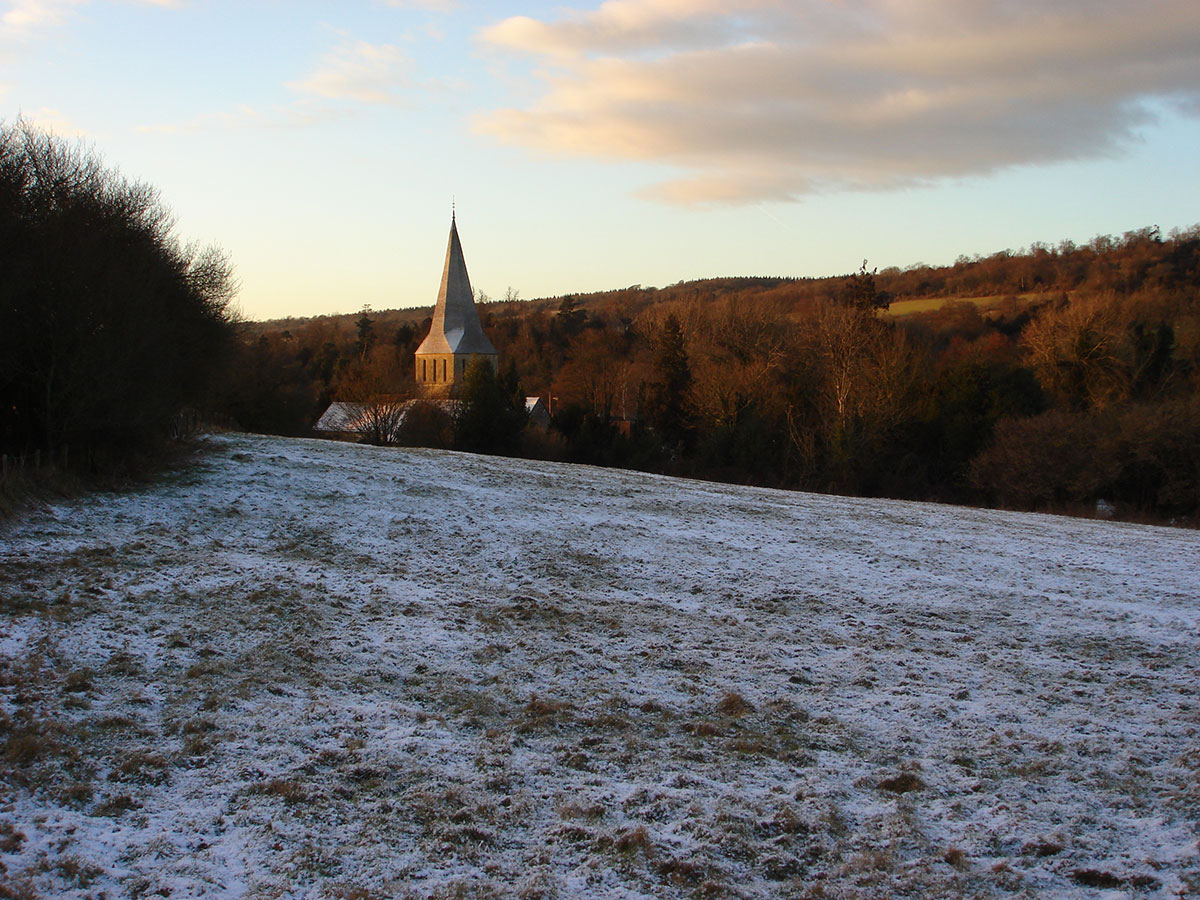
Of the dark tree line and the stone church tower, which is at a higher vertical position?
the stone church tower

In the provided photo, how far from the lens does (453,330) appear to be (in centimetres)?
7906

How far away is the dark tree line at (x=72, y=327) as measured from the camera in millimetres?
13609

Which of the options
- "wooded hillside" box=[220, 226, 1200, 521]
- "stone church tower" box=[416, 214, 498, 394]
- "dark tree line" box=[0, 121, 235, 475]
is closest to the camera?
"dark tree line" box=[0, 121, 235, 475]

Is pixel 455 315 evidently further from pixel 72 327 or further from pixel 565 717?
pixel 565 717

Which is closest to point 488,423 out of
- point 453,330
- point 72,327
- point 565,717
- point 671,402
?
point 671,402

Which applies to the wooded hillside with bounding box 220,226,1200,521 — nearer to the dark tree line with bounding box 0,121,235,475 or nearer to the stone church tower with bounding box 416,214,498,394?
the dark tree line with bounding box 0,121,235,475

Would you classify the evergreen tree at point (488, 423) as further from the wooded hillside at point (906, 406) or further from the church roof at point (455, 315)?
the church roof at point (455, 315)

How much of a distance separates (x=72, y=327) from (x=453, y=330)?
66.1m

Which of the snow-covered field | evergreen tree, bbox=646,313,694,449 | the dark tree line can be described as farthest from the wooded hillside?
the snow-covered field

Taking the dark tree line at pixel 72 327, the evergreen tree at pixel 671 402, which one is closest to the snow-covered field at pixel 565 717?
the dark tree line at pixel 72 327

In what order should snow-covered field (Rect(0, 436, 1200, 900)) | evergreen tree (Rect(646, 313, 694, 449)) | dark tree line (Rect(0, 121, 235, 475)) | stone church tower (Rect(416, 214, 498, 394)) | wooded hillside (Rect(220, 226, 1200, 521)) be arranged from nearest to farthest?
snow-covered field (Rect(0, 436, 1200, 900)) → dark tree line (Rect(0, 121, 235, 475)) → wooded hillside (Rect(220, 226, 1200, 521)) → evergreen tree (Rect(646, 313, 694, 449)) → stone church tower (Rect(416, 214, 498, 394))

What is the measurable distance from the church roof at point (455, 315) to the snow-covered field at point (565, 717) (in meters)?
66.3

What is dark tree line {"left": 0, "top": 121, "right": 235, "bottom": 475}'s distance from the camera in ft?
44.7

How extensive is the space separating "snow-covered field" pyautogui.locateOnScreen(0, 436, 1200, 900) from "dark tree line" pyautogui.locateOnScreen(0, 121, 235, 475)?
5.79 feet
